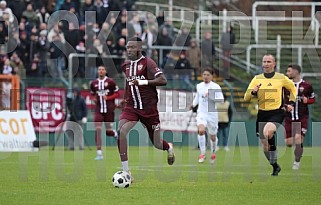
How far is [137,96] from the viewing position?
14.5 m

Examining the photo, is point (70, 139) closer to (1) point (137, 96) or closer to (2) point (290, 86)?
(2) point (290, 86)

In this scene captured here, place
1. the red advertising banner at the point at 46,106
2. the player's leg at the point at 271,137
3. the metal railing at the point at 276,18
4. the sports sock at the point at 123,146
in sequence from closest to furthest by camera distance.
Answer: the sports sock at the point at 123,146 → the player's leg at the point at 271,137 → the red advertising banner at the point at 46,106 → the metal railing at the point at 276,18

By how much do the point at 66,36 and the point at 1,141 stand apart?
16.3 ft

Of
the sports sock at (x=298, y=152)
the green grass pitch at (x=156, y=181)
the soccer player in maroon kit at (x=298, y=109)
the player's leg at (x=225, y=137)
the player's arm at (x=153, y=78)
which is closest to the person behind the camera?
the green grass pitch at (x=156, y=181)

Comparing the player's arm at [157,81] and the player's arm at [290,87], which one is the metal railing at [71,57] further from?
the player's arm at [157,81]

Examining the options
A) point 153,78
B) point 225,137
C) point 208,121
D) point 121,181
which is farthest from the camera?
point 225,137

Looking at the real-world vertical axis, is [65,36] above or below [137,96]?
above

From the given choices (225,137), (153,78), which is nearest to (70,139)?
(225,137)

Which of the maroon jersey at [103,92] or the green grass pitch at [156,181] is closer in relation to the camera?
the green grass pitch at [156,181]

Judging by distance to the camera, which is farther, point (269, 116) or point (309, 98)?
point (309, 98)

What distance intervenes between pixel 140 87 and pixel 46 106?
14.2 m

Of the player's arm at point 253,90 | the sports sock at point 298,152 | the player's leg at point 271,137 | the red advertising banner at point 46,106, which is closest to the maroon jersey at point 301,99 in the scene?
the sports sock at point 298,152

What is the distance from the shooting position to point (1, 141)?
2498 centimetres

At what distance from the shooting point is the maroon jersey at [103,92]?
75.8 feet
